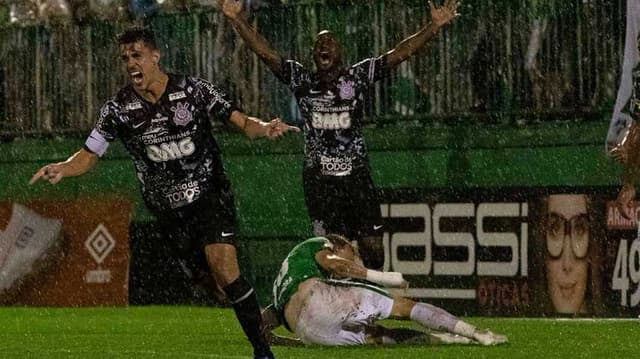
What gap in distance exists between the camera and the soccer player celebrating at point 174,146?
1085 cm

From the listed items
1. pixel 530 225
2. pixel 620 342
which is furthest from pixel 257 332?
pixel 530 225

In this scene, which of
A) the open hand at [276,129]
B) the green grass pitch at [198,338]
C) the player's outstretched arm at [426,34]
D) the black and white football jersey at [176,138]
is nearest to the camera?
the open hand at [276,129]

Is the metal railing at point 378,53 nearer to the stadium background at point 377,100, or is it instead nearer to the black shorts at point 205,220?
the stadium background at point 377,100


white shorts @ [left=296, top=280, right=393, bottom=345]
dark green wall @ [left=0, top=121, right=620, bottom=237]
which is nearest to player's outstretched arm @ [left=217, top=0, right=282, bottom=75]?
dark green wall @ [left=0, top=121, right=620, bottom=237]

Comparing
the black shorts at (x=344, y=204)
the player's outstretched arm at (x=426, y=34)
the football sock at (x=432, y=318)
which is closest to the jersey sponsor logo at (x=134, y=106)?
the football sock at (x=432, y=318)

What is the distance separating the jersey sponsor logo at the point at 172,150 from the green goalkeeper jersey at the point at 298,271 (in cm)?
193

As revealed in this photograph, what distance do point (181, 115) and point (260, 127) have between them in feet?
2.26

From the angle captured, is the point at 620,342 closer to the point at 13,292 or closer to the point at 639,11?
the point at 639,11

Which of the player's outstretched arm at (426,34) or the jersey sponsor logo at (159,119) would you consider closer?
the jersey sponsor logo at (159,119)

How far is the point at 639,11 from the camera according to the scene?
1641 cm

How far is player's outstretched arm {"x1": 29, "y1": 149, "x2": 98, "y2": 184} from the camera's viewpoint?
35.6 feet

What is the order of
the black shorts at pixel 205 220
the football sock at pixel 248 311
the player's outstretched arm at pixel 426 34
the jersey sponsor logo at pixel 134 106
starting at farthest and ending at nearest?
the player's outstretched arm at pixel 426 34 → the jersey sponsor logo at pixel 134 106 → the black shorts at pixel 205 220 → the football sock at pixel 248 311

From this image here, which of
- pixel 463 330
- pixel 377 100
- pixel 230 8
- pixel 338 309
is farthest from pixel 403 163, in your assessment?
pixel 338 309

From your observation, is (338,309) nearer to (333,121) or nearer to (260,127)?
(260,127)
